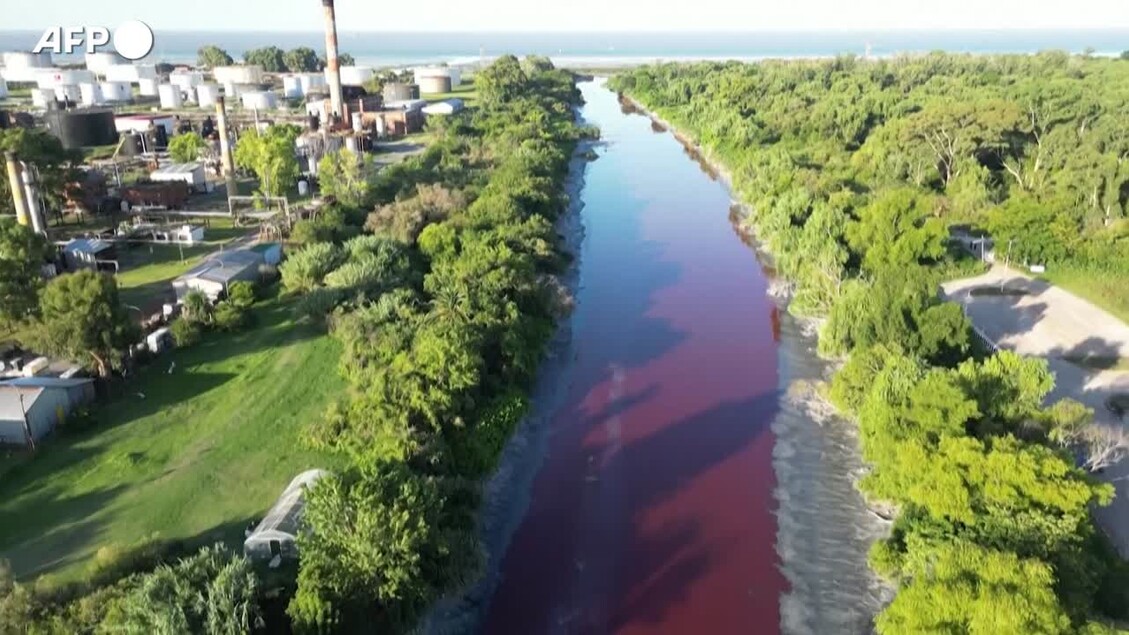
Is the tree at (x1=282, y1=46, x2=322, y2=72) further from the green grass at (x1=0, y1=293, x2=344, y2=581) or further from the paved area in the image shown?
the paved area

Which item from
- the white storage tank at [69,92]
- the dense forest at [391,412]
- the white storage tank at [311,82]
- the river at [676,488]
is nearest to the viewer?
the dense forest at [391,412]

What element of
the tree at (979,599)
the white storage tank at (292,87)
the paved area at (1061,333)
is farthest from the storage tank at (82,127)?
the tree at (979,599)

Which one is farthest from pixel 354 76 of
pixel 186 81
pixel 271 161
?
pixel 271 161

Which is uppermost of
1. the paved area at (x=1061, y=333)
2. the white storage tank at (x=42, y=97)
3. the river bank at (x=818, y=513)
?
the white storage tank at (x=42, y=97)

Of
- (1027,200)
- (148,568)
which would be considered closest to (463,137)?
(1027,200)

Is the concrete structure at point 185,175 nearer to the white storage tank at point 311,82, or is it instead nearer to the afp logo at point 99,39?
the afp logo at point 99,39

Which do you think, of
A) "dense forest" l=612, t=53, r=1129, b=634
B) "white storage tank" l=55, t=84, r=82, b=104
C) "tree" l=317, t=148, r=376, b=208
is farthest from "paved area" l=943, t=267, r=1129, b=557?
"white storage tank" l=55, t=84, r=82, b=104
